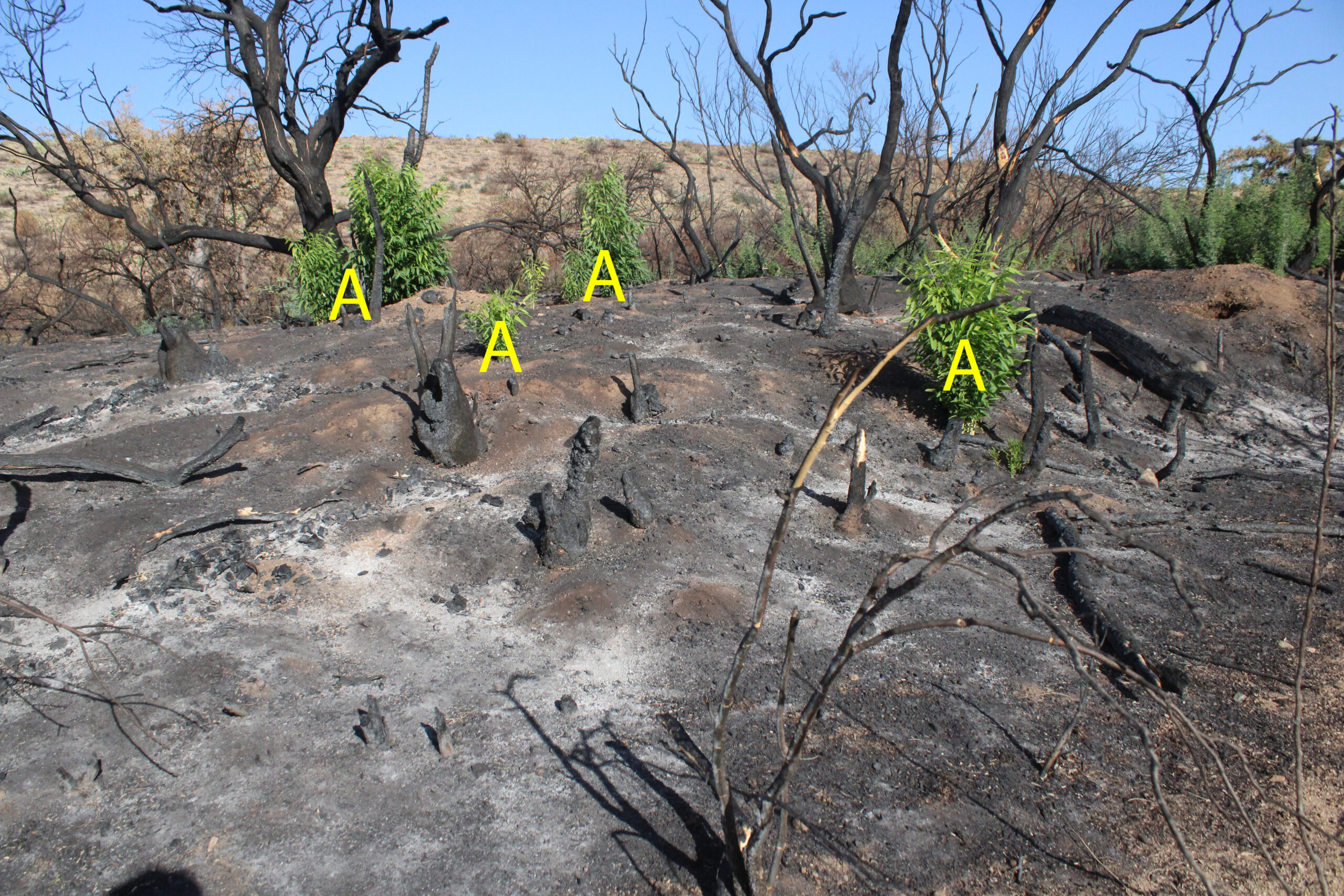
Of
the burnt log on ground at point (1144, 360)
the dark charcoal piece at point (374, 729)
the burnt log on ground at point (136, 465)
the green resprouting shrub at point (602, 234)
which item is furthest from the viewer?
the green resprouting shrub at point (602, 234)

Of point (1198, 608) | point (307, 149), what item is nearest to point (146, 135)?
point (307, 149)

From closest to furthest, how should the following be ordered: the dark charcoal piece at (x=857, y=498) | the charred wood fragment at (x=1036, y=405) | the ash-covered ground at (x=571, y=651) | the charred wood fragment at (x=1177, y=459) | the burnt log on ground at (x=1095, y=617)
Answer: the ash-covered ground at (x=571, y=651)
the burnt log on ground at (x=1095, y=617)
the dark charcoal piece at (x=857, y=498)
the charred wood fragment at (x=1036, y=405)
the charred wood fragment at (x=1177, y=459)

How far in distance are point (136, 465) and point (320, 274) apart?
19.1 ft

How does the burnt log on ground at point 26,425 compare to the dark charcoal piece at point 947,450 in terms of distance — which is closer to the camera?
the burnt log on ground at point 26,425

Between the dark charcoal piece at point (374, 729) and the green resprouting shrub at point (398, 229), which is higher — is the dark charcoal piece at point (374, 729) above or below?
below

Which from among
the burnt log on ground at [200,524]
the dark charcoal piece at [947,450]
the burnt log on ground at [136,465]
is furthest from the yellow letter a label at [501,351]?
the dark charcoal piece at [947,450]

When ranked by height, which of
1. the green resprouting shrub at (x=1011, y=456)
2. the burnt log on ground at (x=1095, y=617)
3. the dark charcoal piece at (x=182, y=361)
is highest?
the dark charcoal piece at (x=182, y=361)

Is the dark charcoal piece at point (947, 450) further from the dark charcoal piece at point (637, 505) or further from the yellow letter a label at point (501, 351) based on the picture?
the yellow letter a label at point (501, 351)

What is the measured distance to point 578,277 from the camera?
1188cm

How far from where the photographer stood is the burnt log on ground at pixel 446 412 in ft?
19.6

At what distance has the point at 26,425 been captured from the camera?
6.43 metres

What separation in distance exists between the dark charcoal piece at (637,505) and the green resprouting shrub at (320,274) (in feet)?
22.6

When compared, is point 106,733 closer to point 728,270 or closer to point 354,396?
point 354,396

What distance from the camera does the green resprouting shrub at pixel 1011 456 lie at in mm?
6617
